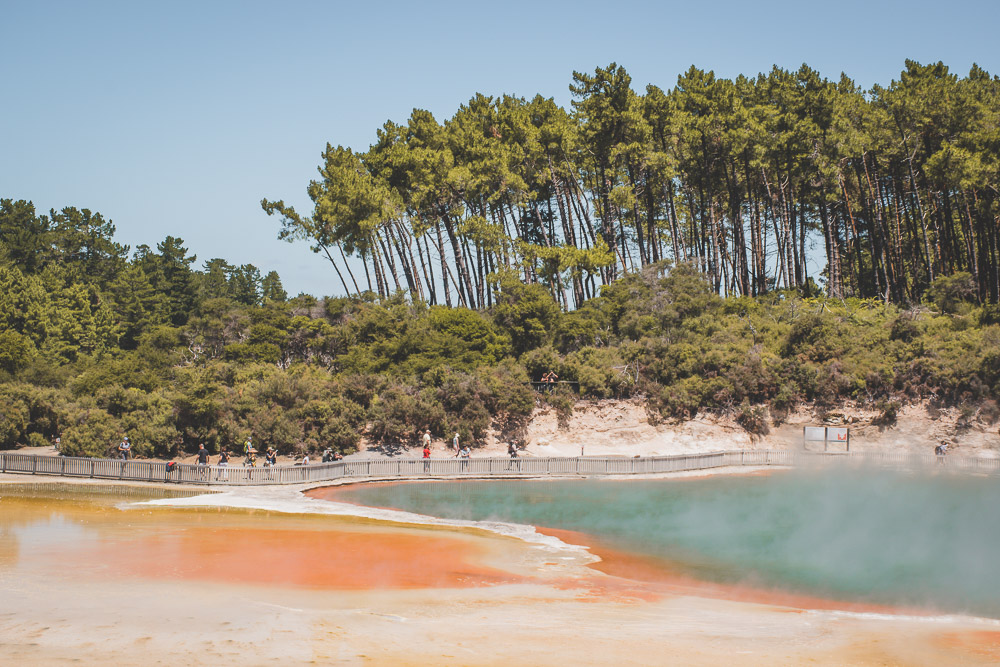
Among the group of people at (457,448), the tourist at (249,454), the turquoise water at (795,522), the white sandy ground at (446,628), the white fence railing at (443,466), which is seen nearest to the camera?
the white sandy ground at (446,628)

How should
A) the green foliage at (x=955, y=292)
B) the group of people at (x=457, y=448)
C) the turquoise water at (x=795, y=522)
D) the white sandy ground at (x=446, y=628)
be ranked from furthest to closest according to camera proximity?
the green foliage at (x=955, y=292) → the group of people at (x=457, y=448) → the turquoise water at (x=795, y=522) → the white sandy ground at (x=446, y=628)

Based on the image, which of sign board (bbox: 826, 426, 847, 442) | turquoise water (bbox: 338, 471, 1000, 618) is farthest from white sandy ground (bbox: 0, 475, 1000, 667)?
sign board (bbox: 826, 426, 847, 442)

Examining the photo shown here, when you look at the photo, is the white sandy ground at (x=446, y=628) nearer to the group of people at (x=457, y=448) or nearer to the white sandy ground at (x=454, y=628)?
the white sandy ground at (x=454, y=628)

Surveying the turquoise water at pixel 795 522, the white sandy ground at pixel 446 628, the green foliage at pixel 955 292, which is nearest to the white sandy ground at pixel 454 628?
the white sandy ground at pixel 446 628

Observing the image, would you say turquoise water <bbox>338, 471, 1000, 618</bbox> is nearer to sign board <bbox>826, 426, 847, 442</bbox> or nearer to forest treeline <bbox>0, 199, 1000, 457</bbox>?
sign board <bbox>826, 426, 847, 442</bbox>

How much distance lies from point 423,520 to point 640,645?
13094 mm

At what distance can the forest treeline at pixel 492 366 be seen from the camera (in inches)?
1512

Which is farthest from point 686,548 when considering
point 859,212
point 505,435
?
point 859,212

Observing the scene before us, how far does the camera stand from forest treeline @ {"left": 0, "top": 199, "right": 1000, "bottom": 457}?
38.4 m

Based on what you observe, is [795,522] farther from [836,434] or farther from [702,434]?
[702,434]

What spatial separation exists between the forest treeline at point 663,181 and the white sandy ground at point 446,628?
3816 centimetres

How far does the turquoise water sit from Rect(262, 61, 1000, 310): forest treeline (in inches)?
952

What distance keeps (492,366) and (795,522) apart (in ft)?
73.8

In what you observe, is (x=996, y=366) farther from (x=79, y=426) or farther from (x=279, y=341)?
(x=79, y=426)
